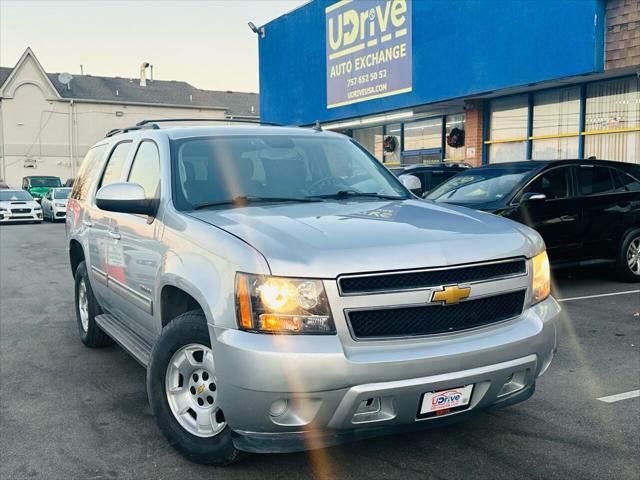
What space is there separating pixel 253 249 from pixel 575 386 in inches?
113

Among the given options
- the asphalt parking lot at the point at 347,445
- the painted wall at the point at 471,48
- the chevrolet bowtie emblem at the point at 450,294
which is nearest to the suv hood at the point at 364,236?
the chevrolet bowtie emblem at the point at 450,294

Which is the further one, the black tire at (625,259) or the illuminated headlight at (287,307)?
the black tire at (625,259)

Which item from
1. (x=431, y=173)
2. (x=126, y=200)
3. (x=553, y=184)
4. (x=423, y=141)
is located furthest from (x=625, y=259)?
(x=423, y=141)

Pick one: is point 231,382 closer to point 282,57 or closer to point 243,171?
point 243,171

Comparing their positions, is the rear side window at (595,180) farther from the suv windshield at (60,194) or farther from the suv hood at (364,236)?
the suv windshield at (60,194)

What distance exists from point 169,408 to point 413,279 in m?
1.51

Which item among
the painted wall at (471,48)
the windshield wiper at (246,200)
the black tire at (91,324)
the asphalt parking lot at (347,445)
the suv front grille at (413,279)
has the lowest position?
the asphalt parking lot at (347,445)

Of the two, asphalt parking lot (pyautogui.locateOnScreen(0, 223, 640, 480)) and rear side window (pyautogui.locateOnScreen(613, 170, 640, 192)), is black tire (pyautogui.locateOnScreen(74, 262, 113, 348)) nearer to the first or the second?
asphalt parking lot (pyautogui.locateOnScreen(0, 223, 640, 480))

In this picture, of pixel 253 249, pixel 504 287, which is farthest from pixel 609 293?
pixel 253 249

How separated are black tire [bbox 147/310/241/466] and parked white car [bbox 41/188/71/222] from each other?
77.4ft

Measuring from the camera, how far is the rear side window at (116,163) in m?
5.16

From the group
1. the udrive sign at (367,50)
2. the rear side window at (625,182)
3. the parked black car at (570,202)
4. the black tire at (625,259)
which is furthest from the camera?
the udrive sign at (367,50)

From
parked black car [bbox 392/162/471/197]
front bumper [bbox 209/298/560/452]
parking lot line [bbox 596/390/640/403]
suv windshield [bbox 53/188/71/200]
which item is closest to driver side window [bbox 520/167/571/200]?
parking lot line [bbox 596/390/640/403]

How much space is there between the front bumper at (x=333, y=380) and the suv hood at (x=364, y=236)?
340mm
